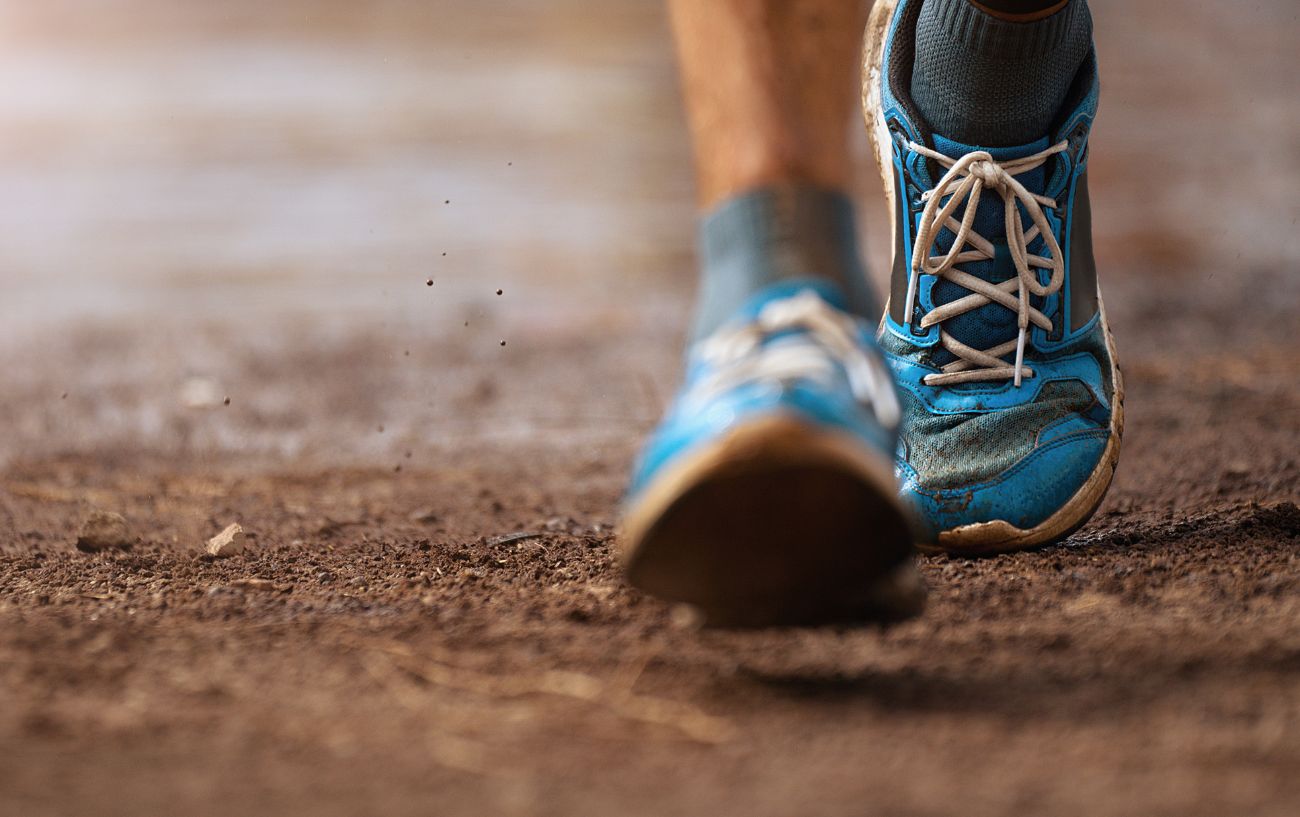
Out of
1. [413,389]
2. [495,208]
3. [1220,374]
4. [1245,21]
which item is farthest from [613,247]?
[1245,21]

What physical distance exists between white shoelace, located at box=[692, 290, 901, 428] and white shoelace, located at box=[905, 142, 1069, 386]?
0.44 metres

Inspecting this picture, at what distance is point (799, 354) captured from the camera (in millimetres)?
1094

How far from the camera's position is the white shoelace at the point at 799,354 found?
108 cm

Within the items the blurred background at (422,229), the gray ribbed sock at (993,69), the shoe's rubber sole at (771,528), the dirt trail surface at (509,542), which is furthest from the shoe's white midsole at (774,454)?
the blurred background at (422,229)

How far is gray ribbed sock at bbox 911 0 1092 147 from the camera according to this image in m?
1.50

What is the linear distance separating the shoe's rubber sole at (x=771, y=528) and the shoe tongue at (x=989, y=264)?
56 cm

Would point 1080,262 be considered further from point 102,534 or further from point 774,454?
point 102,534

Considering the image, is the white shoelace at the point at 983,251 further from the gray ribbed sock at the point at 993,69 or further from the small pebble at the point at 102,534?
the small pebble at the point at 102,534

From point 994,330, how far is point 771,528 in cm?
69

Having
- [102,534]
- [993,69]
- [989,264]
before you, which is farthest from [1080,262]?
[102,534]

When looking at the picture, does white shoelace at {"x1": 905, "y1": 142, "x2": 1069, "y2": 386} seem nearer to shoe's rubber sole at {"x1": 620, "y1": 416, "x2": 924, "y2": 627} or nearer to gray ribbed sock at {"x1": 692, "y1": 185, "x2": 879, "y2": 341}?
gray ribbed sock at {"x1": 692, "y1": 185, "x2": 879, "y2": 341}

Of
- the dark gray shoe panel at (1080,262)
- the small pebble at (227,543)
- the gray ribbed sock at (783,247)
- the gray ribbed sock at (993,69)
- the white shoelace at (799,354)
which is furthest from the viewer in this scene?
the small pebble at (227,543)

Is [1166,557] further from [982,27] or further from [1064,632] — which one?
[982,27]

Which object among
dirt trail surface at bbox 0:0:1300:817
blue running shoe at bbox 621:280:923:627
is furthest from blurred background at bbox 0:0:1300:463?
blue running shoe at bbox 621:280:923:627
